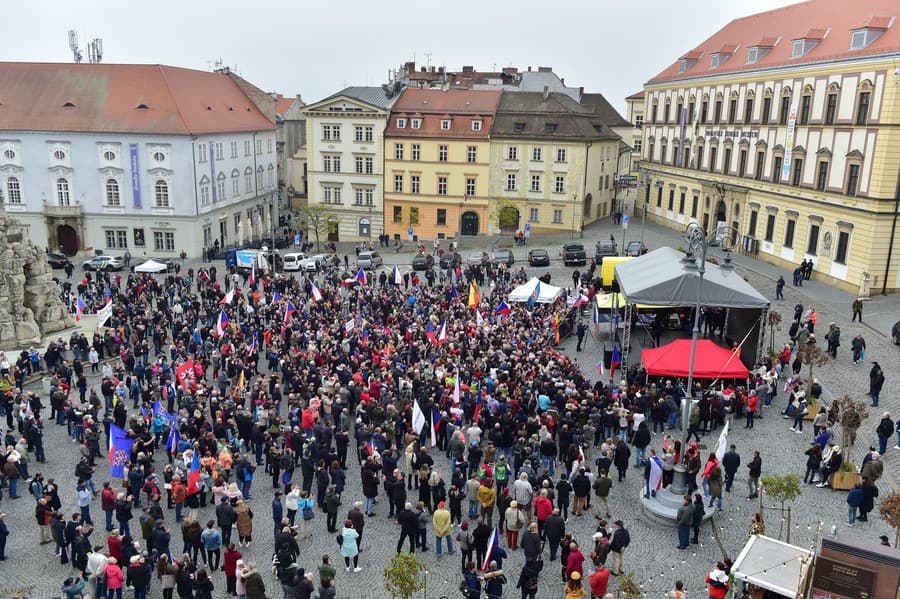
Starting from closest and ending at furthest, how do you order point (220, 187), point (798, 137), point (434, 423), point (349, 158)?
point (434, 423) < point (798, 137) < point (220, 187) < point (349, 158)

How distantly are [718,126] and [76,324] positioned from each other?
43121 mm

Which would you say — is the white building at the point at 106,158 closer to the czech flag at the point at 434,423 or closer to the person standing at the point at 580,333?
the person standing at the point at 580,333

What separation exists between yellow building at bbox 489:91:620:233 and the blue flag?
45.7 m

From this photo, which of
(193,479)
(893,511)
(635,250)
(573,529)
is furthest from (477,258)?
(893,511)

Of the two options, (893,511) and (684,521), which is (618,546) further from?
(893,511)

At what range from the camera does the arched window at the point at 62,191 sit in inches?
2220

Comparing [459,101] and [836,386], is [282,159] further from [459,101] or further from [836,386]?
[836,386]

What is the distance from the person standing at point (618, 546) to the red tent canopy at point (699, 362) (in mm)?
10247

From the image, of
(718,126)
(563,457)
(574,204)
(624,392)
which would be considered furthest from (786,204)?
(563,457)

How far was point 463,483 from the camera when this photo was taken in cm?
1739

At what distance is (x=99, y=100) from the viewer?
5672 cm

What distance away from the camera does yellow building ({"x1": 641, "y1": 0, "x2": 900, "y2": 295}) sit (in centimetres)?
3794

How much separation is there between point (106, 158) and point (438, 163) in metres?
25.2

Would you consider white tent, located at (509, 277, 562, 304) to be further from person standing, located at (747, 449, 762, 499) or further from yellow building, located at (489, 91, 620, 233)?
yellow building, located at (489, 91, 620, 233)
